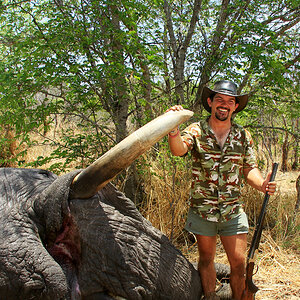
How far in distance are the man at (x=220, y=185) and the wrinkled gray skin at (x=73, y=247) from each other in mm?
729

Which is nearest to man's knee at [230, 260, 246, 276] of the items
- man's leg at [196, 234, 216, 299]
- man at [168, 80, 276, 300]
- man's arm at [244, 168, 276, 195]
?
man at [168, 80, 276, 300]

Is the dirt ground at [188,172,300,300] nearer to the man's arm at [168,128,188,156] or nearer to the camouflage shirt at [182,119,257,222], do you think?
the camouflage shirt at [182,119,257,222]

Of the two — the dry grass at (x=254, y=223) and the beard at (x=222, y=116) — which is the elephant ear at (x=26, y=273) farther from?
the dry grass at (x=254, y=223)

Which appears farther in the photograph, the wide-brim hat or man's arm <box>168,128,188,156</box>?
the wide-brim hat

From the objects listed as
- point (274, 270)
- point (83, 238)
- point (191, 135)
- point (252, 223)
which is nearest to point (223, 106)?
point (191, 135)

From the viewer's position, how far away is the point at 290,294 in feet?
11.6

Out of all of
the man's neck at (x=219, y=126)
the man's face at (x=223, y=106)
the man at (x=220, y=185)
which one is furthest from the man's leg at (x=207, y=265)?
the man's face at (x=223, y=106)

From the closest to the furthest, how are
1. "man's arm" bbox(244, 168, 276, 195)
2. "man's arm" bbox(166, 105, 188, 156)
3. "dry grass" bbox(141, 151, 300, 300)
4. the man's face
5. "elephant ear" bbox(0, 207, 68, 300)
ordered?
1. "elephant ear" bbox(0, 207, 68, 300)
2. "man's arm" bbox(166, 105, 188, 156)
3. "man's arm" bbox(244, 168, 276, 195)
4. the man's face
5. "dry grass" bbox(141, 151, 300, 300)

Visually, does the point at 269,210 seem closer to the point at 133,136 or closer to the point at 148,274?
the point at 148,274

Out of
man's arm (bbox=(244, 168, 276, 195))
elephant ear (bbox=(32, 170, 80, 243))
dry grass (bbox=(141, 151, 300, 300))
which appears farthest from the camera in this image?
dry grass (bbox=(141, 151, 300, 300))

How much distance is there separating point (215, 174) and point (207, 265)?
2.45ft

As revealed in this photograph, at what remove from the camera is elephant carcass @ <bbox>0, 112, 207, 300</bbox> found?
1.77 meters

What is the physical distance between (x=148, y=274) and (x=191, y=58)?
4807 millimetres

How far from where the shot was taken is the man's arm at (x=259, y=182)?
2746 mm
